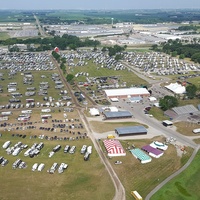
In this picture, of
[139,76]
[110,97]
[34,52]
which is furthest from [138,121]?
[34,52]

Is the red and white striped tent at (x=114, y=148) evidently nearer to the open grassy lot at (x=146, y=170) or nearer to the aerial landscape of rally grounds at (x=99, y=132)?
the aerial landscape of rally grounds at (x=99, y=132)

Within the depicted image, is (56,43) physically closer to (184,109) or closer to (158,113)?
(158,113)

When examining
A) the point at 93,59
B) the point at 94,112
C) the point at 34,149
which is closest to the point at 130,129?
the point at 94,112

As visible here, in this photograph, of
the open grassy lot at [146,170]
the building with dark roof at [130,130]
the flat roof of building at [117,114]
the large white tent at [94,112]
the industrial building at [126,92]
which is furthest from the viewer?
the industrial building at [126,92]

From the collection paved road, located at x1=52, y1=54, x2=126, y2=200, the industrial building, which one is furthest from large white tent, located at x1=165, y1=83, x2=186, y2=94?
paved road, located at x1=52, y1=54, x2=126, y2=200

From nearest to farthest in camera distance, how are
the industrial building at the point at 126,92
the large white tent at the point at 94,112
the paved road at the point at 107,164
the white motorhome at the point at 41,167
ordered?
the paved road at the point at 107,164
the white motorhome at the point at 41,167
the large white tent at the point at 94,112
the industrial building at the point at 126,92

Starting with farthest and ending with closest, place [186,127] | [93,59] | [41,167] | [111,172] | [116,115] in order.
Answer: [93,59], [116,115], [186,127], [41,167], [111,172]

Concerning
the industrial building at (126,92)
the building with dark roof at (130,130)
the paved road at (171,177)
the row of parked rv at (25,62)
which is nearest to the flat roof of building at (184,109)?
the building with dark roof at (130,130)

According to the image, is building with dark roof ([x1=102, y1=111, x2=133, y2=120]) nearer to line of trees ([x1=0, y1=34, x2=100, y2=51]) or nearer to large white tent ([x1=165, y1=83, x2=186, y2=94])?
large white tent ([x1=165, y1=83, x2=186, y2=94])
